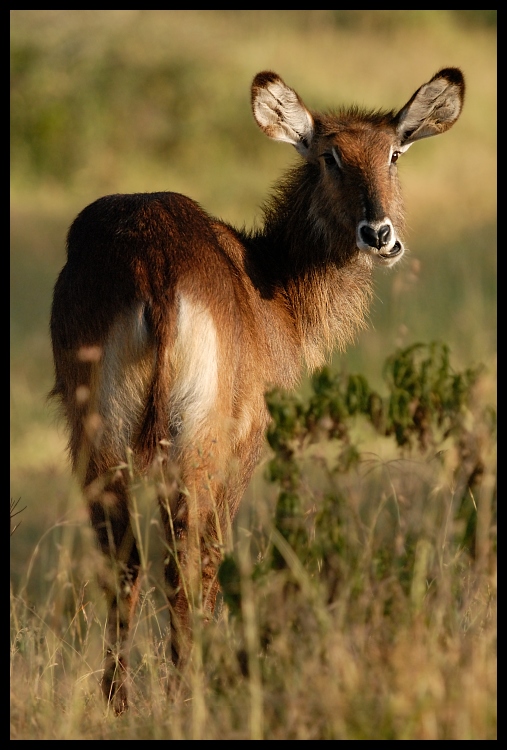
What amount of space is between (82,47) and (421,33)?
7572 millimetres

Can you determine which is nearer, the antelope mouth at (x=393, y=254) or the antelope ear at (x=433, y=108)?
the antelope mouth at (x=393, y=254)

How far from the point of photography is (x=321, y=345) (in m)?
5.86

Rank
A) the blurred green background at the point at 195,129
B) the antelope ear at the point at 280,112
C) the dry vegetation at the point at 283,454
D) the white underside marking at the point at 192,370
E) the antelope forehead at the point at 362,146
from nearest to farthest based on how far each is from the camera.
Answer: the dry vegetation at the point at 283,454 < the white underside marking at the point at 192,370 < the antelope forehead at the point at 362,146 < the antelope ear at the point at 280,112 < the blurred green background at the point at 195,129

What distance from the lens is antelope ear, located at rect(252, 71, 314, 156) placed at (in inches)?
221

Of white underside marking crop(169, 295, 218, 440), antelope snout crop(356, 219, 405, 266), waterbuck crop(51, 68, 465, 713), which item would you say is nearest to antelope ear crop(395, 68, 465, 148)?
waterbuck crop(51, 68, 465, 713)

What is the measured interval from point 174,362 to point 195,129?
45.4ft

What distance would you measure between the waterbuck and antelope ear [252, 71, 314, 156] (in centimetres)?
36

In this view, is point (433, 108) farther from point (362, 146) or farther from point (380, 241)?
point (380, 241)

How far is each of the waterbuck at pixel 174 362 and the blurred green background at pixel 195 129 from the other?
760cm

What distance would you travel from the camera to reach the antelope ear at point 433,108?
568cm

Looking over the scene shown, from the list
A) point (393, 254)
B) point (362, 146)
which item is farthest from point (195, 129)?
point (393, 254)

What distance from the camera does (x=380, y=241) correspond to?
500 cm

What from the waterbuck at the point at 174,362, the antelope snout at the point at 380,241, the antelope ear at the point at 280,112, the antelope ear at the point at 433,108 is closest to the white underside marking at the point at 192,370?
the waterbuck at the point at 174,362

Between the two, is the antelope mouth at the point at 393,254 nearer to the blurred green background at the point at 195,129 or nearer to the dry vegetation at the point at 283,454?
the dry vegetation at the point at 283,454
